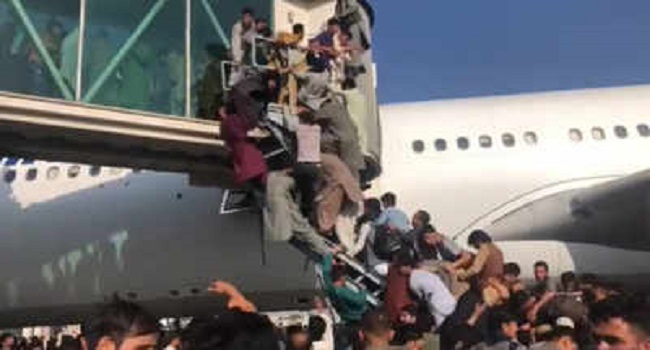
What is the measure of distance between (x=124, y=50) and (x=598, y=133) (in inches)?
330

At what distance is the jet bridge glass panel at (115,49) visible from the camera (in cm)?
980

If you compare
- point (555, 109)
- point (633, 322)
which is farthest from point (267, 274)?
point (633, 322)

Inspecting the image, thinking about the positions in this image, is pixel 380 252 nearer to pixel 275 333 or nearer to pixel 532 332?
Result: pixel 532 332

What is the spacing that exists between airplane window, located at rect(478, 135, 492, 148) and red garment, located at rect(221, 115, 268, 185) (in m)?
6.05

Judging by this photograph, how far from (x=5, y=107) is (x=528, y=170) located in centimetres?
856

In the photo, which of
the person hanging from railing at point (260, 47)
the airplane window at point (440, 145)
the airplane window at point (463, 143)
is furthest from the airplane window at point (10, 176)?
the airplane window at point (463, 143)

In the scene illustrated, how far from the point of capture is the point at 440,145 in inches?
607

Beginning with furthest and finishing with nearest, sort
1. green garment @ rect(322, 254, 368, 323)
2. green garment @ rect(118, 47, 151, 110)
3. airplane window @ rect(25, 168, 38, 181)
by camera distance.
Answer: airplane window @ rect(25, 168, 38, 181), green garment @ rect(118, 47, 151, 110), green garment @ rect(322, 254, 368, 323)

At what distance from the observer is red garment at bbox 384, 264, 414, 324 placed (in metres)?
7.61

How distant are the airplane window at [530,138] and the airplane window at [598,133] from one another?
94cm

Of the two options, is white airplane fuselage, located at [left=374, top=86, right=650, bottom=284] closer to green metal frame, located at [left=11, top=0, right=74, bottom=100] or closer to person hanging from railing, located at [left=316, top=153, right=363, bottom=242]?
person hanging from railing, located at [left=316, top=153, right=363, bottom=242]

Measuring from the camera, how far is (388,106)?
16.6 meters

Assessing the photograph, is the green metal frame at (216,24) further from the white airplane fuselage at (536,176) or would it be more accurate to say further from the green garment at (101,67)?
the white airplane fuselage at (536,176)

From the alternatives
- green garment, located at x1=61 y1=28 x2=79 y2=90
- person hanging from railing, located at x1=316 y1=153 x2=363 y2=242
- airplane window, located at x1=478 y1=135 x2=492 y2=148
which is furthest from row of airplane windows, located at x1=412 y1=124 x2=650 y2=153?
green garment, located at x1=61 y1=28 x2=79 y2=90
